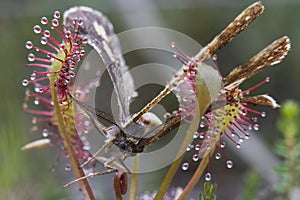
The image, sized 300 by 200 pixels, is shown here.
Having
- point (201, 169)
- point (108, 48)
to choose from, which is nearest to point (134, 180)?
point (201, 169)

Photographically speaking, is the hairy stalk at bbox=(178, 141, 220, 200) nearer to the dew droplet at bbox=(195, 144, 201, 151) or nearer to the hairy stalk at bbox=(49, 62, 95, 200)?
the dew droplet at bbox=(195, 144, 201, 151)

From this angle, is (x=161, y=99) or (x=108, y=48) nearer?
(x=161, y=99)

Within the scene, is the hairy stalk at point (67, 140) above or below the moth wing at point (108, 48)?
below

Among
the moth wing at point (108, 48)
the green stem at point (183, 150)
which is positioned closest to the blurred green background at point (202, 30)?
the moth wing at point (108, 48)

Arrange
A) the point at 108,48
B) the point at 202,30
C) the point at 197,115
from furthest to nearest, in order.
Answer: the point at 202,30, the point at 108,48, the point at 197,115

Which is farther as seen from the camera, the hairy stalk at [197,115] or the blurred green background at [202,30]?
the blurred green background at [202,30]

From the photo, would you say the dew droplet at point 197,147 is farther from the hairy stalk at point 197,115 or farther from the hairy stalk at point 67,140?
the hairy stalk at point 67,140

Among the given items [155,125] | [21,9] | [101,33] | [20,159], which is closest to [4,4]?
[21,9]

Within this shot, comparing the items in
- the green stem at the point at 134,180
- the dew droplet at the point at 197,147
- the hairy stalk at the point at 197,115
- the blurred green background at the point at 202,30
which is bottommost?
the blurred green background at the point at 202,30

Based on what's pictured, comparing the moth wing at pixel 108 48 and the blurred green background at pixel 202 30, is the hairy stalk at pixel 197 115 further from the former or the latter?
the blurred green background at pixel 202 30

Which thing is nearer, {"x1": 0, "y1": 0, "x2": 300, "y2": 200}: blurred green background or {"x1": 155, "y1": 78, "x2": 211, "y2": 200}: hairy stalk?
{"x1": 155, "y1": 78, "x2": 211, "y2": 200}: hairy stalk

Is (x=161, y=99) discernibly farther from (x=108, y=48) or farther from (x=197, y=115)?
(x=108, y=48)

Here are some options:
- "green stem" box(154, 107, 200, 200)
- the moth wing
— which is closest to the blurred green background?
the moth wing
